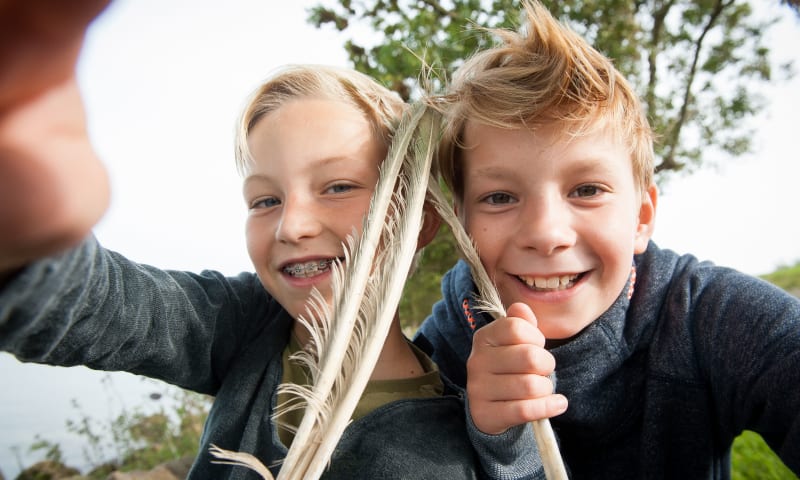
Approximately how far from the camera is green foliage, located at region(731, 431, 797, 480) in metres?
2.57

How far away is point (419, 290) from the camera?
4438mm

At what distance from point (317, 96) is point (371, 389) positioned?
96 centimetres

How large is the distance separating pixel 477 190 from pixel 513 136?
0.20 metres

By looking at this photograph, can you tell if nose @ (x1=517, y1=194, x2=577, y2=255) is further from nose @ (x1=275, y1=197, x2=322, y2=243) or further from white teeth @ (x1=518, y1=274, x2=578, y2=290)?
nose @ (x1=275, y1=197, x2=322, y2=243)

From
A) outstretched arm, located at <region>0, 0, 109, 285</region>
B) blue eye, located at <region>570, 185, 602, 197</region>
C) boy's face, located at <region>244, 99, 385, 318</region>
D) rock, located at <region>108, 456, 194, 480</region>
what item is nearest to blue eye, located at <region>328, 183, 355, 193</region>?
boy's face, located at <region>244, 99, 385, 318</region>

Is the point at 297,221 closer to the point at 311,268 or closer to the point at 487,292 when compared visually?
the point at 311,268

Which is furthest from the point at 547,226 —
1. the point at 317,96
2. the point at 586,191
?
the point at 317,96

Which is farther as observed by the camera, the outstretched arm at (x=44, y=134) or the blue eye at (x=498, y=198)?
the blue eye at (x=498, y=198)

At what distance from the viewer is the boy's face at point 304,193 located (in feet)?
5.26

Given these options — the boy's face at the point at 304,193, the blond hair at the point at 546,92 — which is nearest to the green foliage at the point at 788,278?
the blond hair at the point at 546,92

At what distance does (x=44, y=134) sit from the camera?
517mm

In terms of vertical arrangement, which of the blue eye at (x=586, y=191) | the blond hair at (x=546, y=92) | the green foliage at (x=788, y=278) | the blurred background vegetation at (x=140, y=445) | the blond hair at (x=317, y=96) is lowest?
the blurred background vegetation at (x=140, y=445)

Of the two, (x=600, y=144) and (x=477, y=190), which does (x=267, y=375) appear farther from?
(x=600, y=144)

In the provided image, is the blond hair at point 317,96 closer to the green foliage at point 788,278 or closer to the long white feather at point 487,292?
the long white feather at point 487,292
